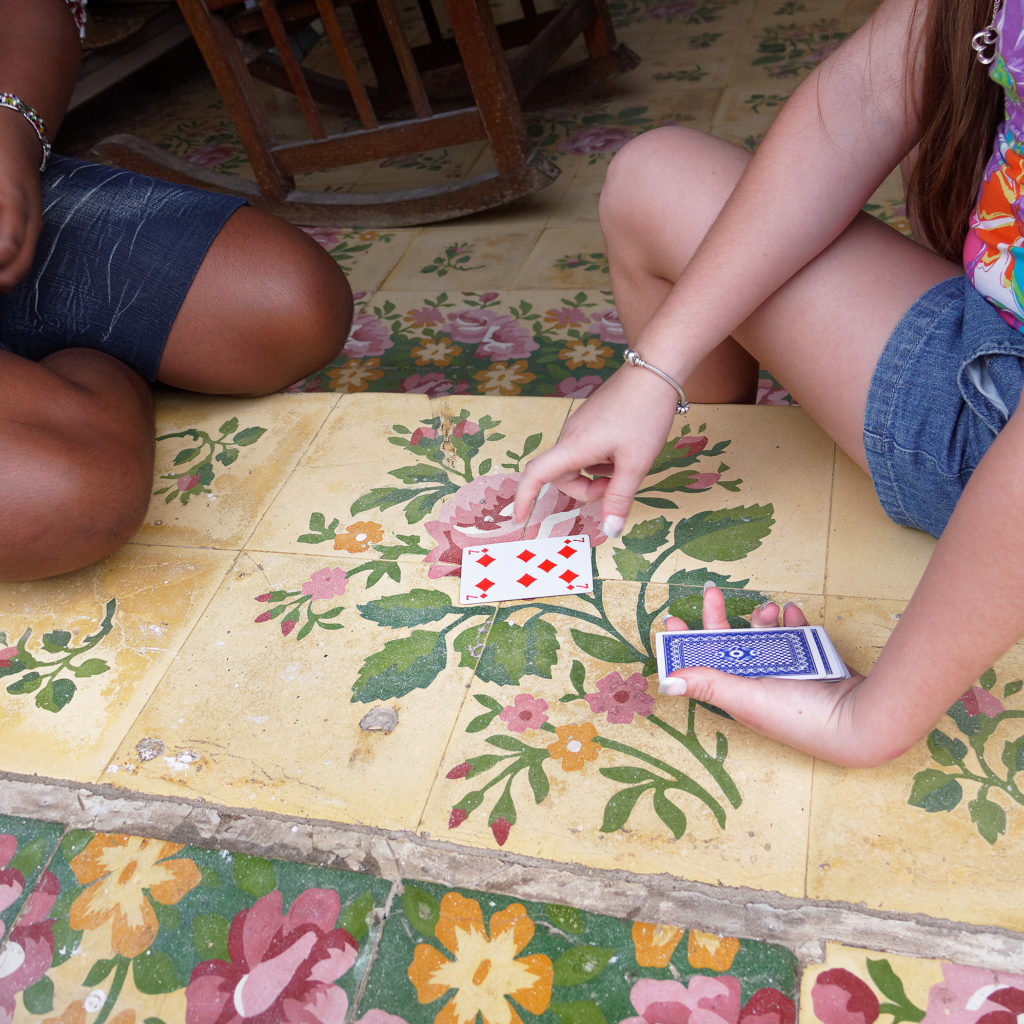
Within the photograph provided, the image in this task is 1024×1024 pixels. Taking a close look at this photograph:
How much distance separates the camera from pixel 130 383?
1.31 metres

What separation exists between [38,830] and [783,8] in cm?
336

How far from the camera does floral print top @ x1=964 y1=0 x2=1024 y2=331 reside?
2.26 ft

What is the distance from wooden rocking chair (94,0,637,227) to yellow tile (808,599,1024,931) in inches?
67.7

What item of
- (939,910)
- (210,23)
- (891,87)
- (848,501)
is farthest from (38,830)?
(210,23)

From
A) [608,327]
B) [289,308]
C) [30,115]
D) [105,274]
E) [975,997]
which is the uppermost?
[30,115]

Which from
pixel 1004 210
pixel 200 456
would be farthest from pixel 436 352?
pixel 1004 210

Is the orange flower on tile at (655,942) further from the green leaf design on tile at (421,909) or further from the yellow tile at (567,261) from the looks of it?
the yellow tile at (567,261)

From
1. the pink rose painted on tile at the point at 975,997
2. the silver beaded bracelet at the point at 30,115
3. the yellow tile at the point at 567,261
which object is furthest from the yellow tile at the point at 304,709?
the yellow tile at the point at 567,261

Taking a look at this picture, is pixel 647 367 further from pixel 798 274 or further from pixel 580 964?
pixel 580 964

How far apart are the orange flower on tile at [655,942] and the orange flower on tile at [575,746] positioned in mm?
157

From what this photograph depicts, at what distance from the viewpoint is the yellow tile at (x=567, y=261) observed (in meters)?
2.07

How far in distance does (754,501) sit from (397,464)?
19.5 inches

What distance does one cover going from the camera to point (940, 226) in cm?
89

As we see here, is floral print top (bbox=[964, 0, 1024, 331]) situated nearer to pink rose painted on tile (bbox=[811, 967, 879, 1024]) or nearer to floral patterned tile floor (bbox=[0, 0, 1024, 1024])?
floral patterned tile floor (bbox=[0, 0, 1024, 1024])
